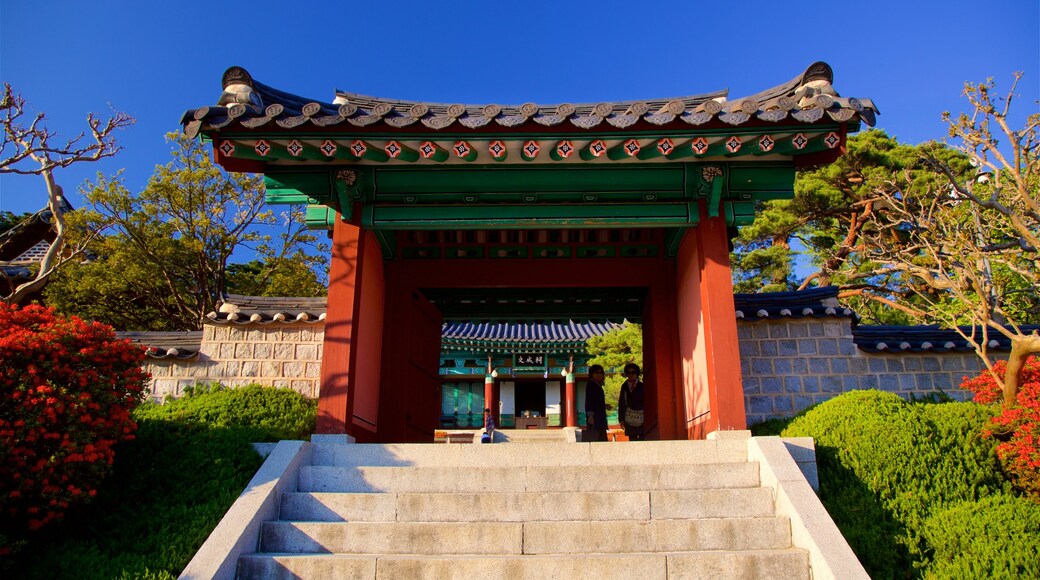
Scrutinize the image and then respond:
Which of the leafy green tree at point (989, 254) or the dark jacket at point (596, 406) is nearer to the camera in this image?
the leafy green tree at point (989, 254)

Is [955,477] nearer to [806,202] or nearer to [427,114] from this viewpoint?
[427,114]

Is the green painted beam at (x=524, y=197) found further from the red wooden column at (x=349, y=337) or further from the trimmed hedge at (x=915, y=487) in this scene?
the trimmed hedge at (x=915, y=487)

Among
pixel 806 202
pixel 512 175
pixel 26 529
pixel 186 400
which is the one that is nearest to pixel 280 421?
pixel 186 400

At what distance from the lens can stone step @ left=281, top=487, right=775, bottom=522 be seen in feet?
15.4

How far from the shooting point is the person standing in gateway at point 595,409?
29.7 ft

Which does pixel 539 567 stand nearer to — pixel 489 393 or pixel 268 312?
pixel 268 312

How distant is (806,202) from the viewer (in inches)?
703

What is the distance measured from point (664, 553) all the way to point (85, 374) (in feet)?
14.2

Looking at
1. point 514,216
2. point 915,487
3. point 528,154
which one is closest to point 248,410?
point 514,216

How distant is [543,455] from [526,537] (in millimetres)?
1279

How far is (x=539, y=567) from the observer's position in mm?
4090

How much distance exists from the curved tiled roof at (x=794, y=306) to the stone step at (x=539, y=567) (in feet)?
14.0

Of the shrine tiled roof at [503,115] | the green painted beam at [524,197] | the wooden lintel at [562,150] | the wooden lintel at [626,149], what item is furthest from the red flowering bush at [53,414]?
the wooden lintel at [626,149]

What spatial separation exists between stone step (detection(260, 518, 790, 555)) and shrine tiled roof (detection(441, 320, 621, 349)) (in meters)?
19.6
